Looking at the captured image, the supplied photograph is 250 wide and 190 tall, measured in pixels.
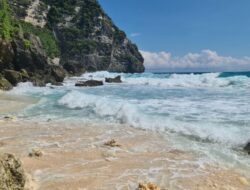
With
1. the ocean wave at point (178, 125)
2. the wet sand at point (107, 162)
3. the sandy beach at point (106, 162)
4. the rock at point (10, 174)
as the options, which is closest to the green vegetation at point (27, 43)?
the ocean wave at point (178, 125)

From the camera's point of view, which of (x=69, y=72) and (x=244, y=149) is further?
(x=69, y=72)

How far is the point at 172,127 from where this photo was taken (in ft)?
42.0

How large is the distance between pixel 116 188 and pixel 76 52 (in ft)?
308

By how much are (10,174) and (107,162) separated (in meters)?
3.48

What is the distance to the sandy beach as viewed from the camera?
7066 millimetres

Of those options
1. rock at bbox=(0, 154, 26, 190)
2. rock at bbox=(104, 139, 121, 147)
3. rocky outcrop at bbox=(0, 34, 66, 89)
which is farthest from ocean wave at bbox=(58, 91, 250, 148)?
rocky outcrop at bbox=(0, 34, 66, 89)

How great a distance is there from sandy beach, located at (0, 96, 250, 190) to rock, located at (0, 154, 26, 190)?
3.59ft

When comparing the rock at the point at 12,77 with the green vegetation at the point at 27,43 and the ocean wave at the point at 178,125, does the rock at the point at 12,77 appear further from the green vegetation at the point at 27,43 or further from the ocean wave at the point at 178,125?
the ocean wave at the point at 178,125

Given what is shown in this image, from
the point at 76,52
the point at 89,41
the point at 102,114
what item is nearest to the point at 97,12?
the point at 89,41

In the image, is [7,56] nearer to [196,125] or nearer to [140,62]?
[196,125]

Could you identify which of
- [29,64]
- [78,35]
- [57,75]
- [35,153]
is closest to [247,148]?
[35,153]

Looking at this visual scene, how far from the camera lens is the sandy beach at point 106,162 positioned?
7066 mm

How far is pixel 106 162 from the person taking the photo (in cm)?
857

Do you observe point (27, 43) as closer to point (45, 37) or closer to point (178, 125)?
point (178, 125)
